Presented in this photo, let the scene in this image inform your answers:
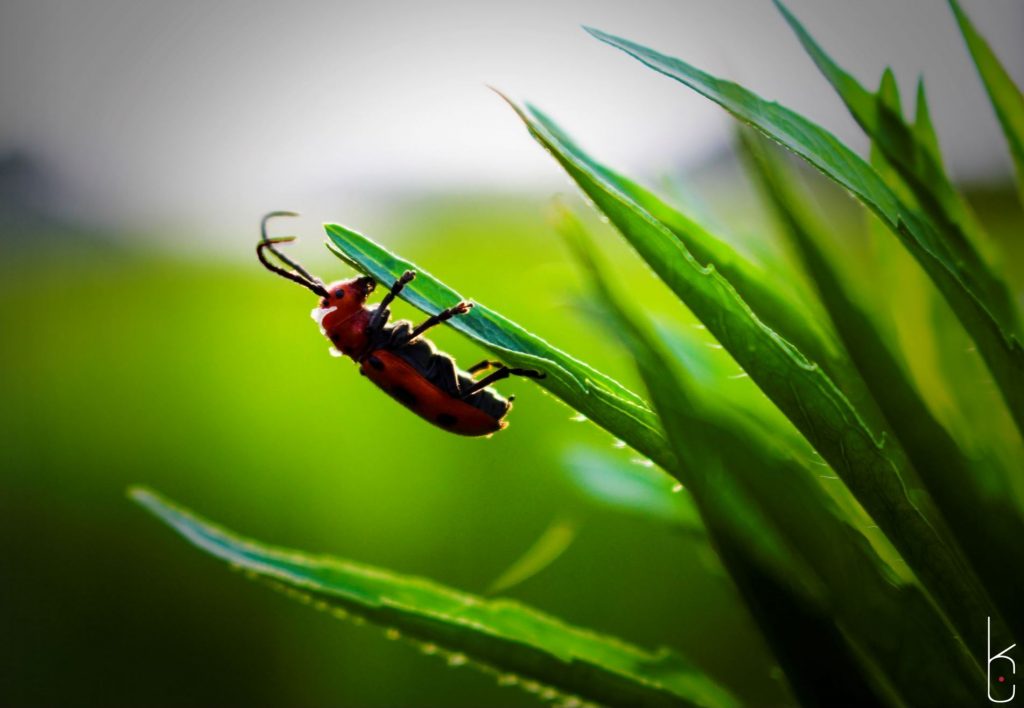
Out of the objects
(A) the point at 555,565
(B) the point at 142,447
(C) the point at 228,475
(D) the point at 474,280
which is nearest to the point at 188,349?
(B) the point at 142,447

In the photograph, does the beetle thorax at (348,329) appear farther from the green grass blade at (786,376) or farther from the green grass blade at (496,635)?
the green grass blade at (786,376)

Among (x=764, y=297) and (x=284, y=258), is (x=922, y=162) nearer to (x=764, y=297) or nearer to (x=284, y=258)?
(x=764, y=297)

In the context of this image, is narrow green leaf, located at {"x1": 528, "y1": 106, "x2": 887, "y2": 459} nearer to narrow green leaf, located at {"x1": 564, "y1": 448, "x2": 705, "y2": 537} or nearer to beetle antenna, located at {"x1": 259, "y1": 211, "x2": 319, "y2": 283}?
narrow green leaf, located at {"x1": 564, "y1": 448, "x2": 705, "y2": 537}

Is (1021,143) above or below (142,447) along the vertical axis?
above

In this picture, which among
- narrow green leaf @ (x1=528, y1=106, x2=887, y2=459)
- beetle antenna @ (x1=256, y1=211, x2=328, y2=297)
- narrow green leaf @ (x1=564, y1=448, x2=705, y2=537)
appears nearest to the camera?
narrow green leaf @ (x1=528, y1=106, x2=887, y2=459)

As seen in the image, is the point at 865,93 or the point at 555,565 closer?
the point at 865,93

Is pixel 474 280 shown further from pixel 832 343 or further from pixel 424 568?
pixel 832 343

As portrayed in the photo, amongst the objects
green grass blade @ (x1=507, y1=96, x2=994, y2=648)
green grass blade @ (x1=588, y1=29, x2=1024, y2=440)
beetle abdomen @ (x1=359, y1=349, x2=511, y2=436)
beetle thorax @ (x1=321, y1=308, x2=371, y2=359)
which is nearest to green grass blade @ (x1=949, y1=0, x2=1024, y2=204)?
green grass blade @ (x1=588, y1=29, x2=1024, y2=440)
